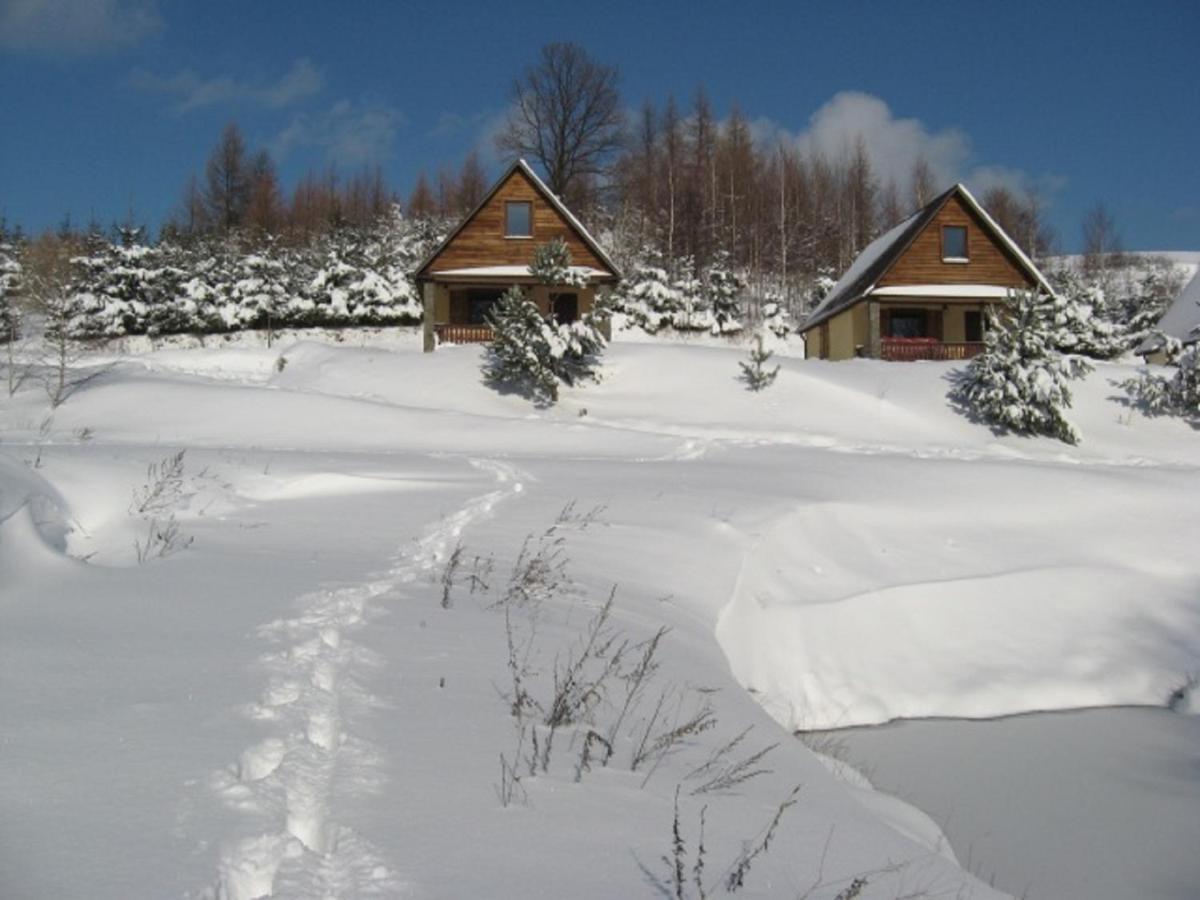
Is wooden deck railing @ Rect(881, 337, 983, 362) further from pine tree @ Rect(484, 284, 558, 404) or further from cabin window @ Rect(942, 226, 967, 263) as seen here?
pine tree @ Rect(484, 284, 558, 404)

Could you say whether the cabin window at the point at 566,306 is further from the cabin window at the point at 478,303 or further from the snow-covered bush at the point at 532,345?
the snow-covered bush at the point at 532,345

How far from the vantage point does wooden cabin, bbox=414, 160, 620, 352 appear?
27.5 m

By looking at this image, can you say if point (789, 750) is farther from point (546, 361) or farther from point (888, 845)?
point (546, 361)

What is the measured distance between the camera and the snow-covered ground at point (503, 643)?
215 cm

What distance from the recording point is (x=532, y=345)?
21.3m

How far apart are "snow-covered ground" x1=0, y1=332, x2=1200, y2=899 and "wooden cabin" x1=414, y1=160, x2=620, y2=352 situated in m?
11.9

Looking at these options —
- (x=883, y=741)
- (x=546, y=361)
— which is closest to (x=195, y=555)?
(x=883, y=741)

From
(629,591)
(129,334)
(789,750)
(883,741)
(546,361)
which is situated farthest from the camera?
(129,334)

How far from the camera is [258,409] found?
18453 millimetres

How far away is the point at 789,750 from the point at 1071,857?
2280 mm

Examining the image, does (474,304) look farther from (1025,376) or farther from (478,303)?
(1025,376)

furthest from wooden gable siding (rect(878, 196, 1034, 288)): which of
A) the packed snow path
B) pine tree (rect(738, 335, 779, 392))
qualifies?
the packed snow path

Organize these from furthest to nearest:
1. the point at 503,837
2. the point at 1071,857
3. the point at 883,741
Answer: the point at 883,741, the point at 1071,857, the point at 503,837

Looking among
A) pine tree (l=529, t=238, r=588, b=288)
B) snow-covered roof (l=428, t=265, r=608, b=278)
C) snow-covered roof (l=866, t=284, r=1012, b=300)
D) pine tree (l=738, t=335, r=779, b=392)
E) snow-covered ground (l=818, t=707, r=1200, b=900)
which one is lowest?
snow-covered ground (l=818, t=707, r=1200, b=900)
